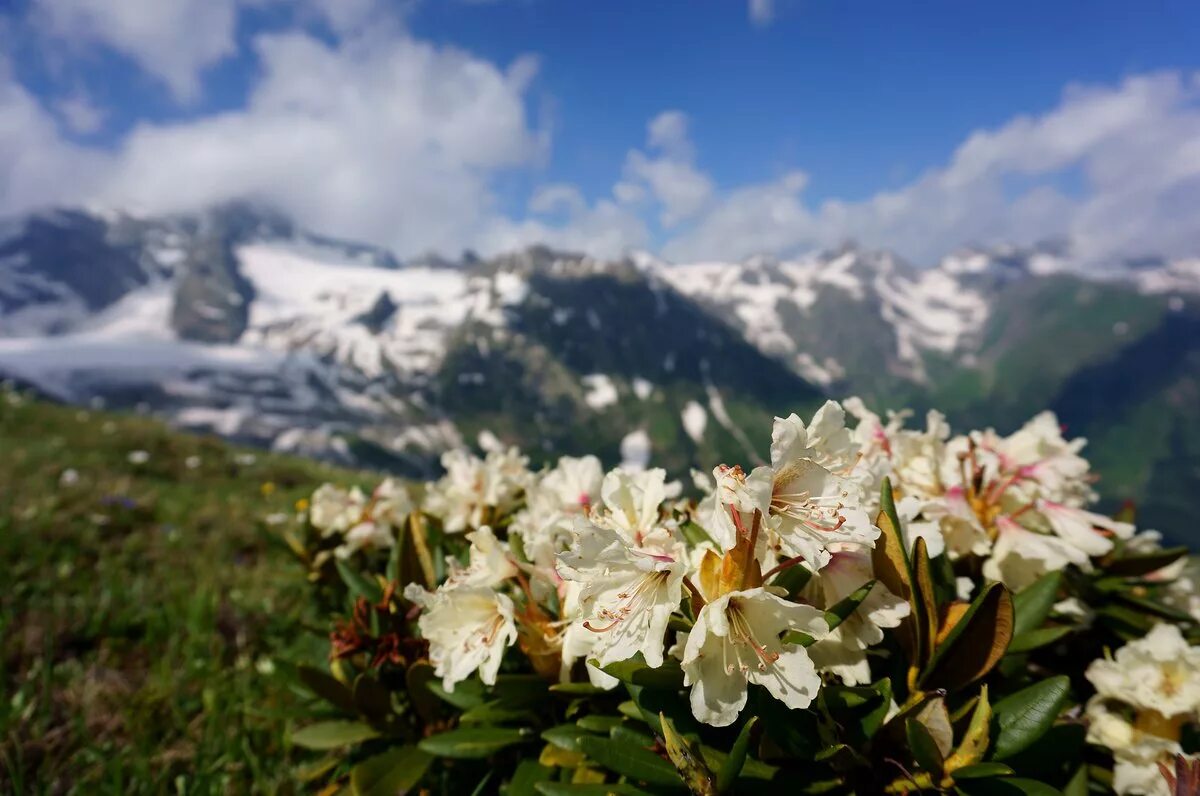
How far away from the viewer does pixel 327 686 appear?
2340 millimetres

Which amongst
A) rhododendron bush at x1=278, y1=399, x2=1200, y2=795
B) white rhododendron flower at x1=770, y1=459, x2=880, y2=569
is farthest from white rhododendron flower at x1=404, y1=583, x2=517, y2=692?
white rhododendron flower at x1=770, y1=459, x2=880, y2=569

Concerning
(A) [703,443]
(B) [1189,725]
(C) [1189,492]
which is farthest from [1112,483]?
(B) [1189,725]

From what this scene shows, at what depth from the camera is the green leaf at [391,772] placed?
202 centimetres

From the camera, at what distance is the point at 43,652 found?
381cm

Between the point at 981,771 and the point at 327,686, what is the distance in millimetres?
2074

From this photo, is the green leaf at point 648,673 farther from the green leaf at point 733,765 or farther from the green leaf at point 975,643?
the green leaf at point 975,643

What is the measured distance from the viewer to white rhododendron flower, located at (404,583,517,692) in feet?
5.90

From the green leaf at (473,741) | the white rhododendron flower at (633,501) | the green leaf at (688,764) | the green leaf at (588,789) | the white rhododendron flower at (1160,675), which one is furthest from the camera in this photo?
the green leaf at (473,741)

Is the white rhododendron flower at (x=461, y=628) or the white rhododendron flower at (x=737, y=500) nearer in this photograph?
the white rhododendron flower at (x=737, y=500)

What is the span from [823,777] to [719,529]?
728 millimetres

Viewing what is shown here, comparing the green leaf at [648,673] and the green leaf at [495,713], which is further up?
the green leaf at [648,673]

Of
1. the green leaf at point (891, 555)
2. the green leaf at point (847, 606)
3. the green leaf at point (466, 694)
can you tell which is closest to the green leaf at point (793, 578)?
the green leaf at point (847, 606)

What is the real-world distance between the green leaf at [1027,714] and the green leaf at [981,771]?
14cm

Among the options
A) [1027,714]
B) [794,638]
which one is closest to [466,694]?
[794,638]
